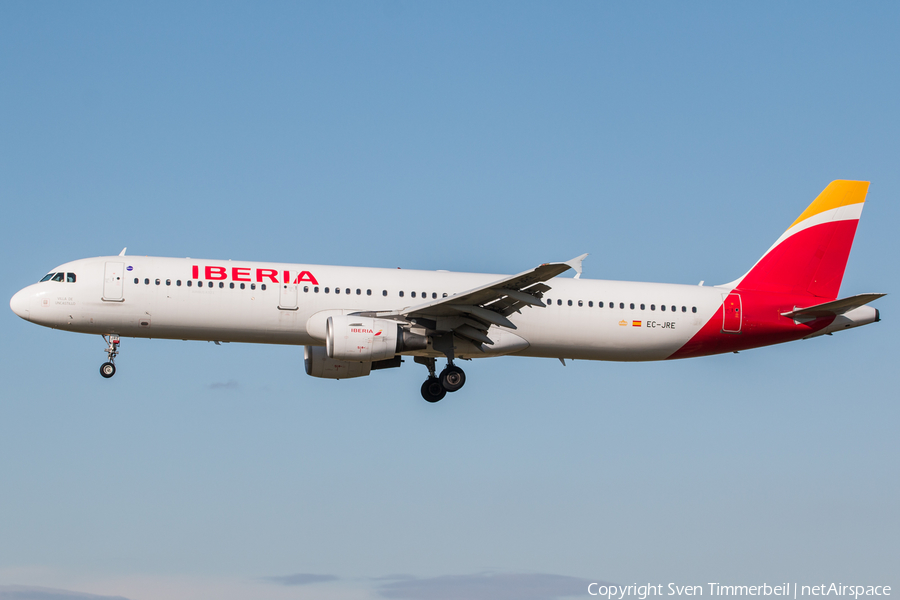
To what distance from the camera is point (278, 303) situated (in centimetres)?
3294

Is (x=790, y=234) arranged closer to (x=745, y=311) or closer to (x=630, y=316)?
(x=745, y=311)

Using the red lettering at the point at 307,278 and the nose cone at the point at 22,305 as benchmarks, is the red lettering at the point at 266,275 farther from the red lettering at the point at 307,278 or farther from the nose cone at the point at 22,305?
the nose cone at the point at 22,305

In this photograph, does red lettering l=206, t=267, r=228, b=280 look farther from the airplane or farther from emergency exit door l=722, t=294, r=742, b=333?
emergency exit door l=722, t=294, r=742, b=333

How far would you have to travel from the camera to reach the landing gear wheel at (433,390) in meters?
35.7

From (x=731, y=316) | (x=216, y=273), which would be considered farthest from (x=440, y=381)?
(x=731, y=316)

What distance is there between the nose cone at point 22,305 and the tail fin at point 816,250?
2437cm

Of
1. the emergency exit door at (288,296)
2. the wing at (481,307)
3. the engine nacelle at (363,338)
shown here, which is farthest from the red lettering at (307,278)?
the wing at (481,307)

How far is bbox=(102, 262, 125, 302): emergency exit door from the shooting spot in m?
32.7

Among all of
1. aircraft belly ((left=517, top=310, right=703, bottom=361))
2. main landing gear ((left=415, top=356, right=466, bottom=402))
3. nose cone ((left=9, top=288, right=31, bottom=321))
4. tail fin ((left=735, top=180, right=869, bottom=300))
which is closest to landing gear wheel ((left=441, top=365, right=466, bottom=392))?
main landing gear ((left=415, top=356, right=466, bottom=402))

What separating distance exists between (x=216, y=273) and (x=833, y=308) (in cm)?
2075

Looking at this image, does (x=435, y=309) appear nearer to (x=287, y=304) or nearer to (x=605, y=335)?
(x=287, y=304)

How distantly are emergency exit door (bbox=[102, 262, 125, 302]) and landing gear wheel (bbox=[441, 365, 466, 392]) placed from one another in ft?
35.7

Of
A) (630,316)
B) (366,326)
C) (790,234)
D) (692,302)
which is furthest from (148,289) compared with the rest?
(790,234)

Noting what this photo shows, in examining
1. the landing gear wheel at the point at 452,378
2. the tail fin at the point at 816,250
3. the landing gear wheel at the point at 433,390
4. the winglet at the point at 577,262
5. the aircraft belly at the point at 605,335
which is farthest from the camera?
the tail fin at the point at 816,250
